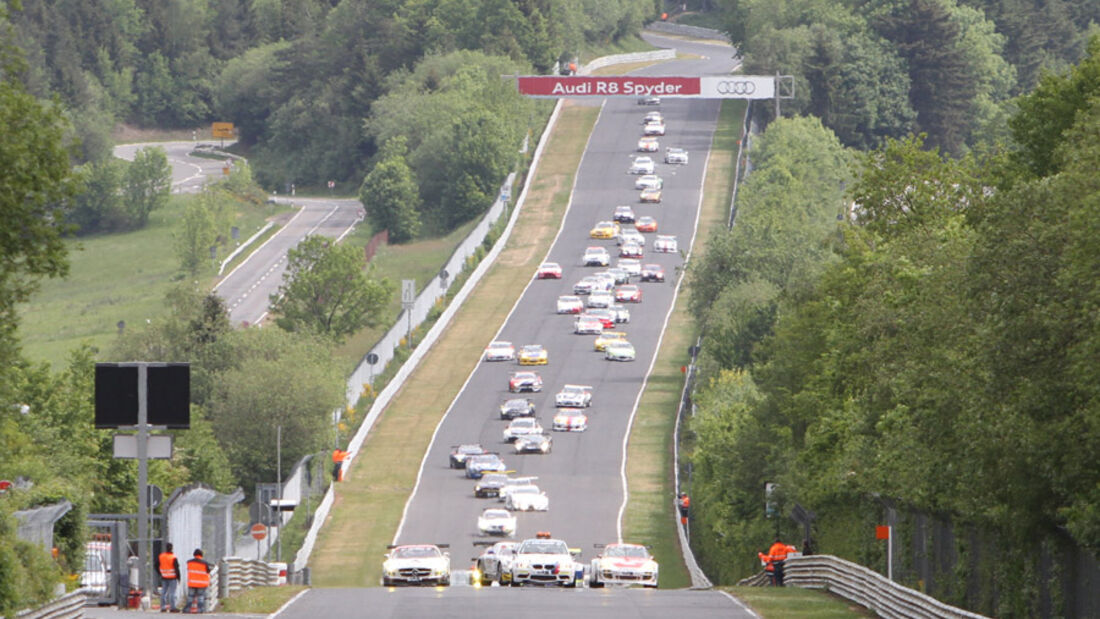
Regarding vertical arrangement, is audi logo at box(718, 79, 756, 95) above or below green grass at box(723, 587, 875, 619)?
above

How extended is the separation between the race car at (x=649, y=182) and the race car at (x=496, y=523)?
66.9 meters

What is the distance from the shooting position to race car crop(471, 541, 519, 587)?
4522 cm

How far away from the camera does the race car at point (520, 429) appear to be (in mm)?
84938

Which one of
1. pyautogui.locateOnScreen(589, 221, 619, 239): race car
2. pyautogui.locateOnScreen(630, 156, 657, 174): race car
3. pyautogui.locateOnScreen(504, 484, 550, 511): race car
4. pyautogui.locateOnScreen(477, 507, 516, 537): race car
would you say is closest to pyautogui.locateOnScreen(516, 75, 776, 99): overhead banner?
pyautogui.locateOnScreen(630, 156, 657, 174): race car

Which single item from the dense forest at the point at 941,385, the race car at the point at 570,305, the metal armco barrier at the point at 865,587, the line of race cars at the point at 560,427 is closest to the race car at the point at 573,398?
the line of race cars at the point at 560,427

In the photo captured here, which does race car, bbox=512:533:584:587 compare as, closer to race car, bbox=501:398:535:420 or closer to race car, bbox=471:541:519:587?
race car, bbox=471:541:519:587

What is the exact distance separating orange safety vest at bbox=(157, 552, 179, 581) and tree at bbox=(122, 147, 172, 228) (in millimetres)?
138248

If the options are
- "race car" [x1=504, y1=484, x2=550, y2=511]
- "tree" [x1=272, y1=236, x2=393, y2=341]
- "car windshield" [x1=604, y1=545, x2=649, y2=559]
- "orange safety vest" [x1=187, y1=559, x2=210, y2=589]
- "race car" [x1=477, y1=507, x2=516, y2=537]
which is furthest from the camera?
"tree" [x1=272, y1=236, x2=393, y2=341]

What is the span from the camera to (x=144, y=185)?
168 metres

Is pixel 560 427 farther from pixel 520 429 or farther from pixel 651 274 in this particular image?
pixel 651 274

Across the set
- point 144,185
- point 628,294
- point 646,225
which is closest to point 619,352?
point 628,294

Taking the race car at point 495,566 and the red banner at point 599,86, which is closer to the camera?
the race car at point 495,566

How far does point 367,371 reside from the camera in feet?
313

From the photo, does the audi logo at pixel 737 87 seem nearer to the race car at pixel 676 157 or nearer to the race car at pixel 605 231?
the race car at pixel 676 157
